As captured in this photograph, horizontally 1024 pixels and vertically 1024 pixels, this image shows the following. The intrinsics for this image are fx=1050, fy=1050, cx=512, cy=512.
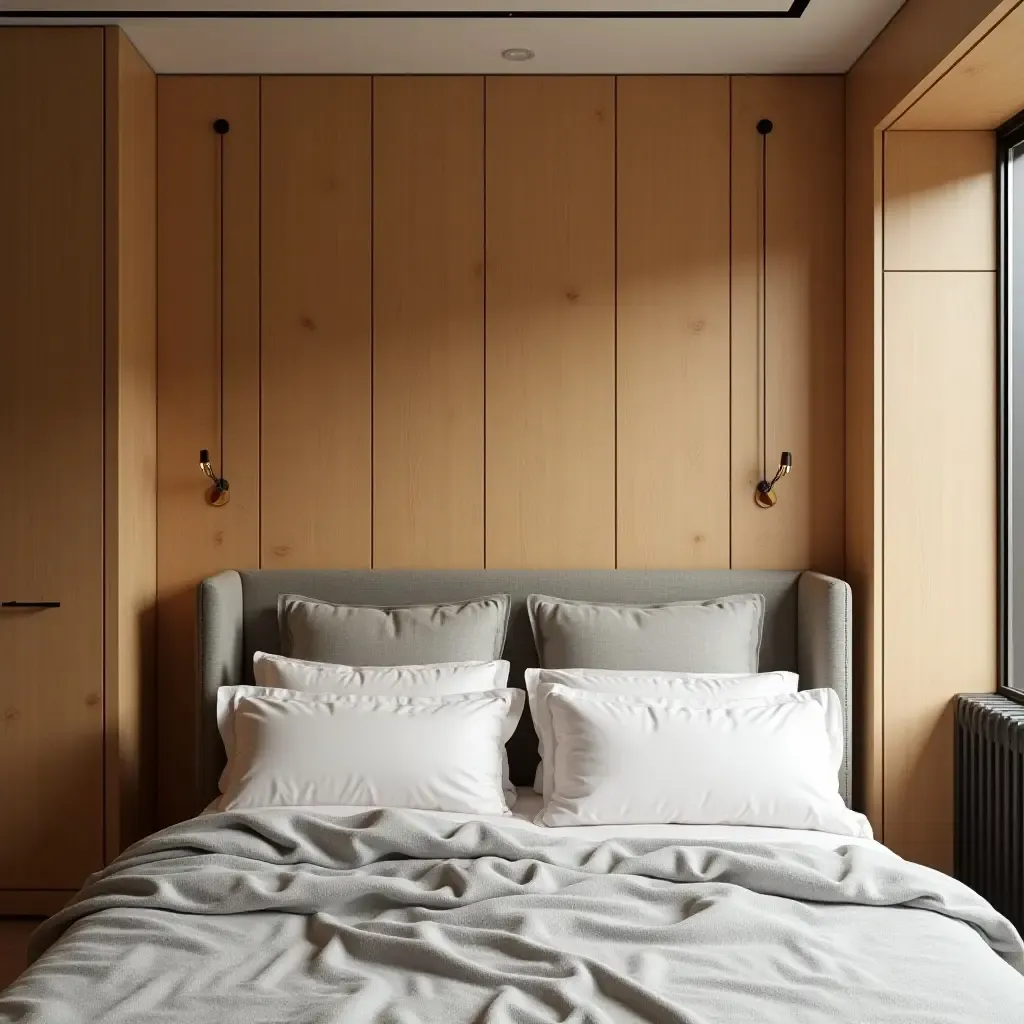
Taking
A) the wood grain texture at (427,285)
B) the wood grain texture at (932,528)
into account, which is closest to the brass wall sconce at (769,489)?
the wood grain texture at (932,528)

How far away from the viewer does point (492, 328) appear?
11.0 feet

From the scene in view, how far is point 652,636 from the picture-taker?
10.1 feet

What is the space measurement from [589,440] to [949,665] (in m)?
1.28

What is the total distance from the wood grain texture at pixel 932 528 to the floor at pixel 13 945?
2.50m

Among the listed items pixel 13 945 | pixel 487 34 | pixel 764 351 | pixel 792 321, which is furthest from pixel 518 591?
pixel 13 945

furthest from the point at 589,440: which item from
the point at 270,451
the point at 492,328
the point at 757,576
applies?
the point at 270,451

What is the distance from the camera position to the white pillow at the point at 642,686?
2.86 metres

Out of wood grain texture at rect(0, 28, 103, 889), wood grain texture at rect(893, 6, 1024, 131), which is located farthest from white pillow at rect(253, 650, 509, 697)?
wood grain texture at rect(893, 6, 1024, 131)

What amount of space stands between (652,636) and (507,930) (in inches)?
51.0

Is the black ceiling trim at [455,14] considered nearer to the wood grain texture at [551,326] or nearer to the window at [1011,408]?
the wood grain texture at [551,326]

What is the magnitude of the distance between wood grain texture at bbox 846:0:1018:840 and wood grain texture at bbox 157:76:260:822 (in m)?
1.88

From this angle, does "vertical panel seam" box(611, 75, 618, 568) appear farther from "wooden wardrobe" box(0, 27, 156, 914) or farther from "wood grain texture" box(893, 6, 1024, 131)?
"wooden wardrobe" box(0, 27, 156, 914)

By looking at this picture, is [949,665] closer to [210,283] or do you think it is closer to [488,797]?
[488,797]

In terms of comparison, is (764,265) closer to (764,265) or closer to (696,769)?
(764,265)
